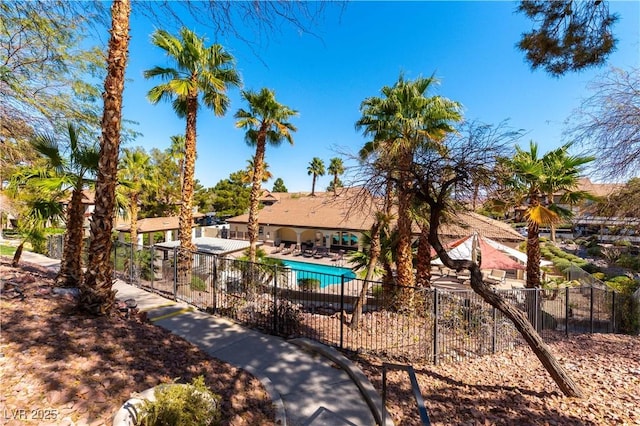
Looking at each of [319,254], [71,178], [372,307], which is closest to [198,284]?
[71,178]

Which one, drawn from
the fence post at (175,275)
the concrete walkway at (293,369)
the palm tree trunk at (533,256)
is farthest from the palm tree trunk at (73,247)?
the palm tree trunk at (533,256)

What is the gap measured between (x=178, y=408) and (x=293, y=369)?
2584mm

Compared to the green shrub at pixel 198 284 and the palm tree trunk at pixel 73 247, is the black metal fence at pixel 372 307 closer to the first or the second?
the green shrub at pixel 198 284

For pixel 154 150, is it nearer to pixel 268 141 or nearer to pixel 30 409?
pixel 268 141

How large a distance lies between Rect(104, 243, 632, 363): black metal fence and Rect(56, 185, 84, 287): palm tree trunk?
7.34 feet

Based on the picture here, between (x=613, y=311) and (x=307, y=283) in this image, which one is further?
(x=307, y=283)

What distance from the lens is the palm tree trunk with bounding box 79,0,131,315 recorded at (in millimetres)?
5344

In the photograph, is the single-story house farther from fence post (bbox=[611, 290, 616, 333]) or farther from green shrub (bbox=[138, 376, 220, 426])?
green shrub (bbox=[138, 376, 220, 426])

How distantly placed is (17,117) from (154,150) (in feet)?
94.0

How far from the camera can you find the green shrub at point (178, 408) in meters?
2.61

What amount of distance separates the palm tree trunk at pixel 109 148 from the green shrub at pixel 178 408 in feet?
11.7

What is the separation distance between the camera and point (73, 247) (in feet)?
21.9

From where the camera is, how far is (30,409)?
2.63 m

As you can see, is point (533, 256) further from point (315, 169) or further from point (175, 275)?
point (315, 169)
